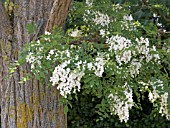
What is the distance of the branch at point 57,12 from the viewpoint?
1.86m

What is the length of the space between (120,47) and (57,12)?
382mm

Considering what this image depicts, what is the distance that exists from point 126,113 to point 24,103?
561 mm

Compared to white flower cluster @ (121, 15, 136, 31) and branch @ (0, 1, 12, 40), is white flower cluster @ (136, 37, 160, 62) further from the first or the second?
branch @ (0, 1, 12, 40)

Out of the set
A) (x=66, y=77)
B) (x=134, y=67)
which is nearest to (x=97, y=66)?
(x=66, y=77)

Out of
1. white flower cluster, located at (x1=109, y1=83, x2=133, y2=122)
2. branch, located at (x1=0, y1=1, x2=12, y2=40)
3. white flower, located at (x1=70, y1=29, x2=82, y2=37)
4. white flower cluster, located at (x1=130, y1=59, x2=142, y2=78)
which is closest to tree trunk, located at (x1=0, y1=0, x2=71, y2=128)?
branch, located at (x1=0, y1=1, x2=12, y2=40)

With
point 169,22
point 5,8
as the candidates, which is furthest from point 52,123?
point 169,22

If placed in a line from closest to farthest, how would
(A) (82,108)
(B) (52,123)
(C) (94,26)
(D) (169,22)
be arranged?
(B) (52,123) < (C) (94,26) < (D) (169,22) < (A) (82,108)

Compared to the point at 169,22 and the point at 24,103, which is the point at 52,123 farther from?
the point at 169,22

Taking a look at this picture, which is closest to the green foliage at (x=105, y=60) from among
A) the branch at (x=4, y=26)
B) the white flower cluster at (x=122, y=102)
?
the white flower cluster at (x=122, y=102)

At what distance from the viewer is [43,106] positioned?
6.43 ft

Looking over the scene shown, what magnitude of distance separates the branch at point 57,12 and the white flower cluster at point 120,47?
0.30m

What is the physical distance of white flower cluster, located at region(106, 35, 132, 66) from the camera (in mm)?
1823

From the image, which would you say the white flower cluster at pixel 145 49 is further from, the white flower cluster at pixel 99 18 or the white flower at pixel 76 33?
the white flower at pixel 76 33

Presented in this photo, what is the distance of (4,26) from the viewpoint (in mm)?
2002
